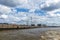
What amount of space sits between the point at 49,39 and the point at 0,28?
7363 centimetres

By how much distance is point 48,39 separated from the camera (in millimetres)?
30094

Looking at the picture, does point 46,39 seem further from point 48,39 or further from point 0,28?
point 0,28

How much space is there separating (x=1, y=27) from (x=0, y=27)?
1.55 metres

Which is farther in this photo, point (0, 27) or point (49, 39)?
point (0, 27)

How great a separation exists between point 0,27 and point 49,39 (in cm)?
7482

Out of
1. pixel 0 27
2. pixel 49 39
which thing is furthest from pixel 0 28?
pixel 49 39

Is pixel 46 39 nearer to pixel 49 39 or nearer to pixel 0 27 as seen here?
pixel 49 39

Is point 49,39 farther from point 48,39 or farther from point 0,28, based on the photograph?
point 0,28

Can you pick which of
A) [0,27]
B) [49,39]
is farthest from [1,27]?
[49,39]

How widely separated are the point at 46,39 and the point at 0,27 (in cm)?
7532

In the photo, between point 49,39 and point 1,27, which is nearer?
point 49,39

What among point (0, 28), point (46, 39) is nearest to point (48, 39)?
point (46, 39)

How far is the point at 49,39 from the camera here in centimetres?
3062

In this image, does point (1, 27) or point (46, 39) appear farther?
point (1, 27)
